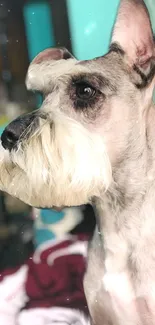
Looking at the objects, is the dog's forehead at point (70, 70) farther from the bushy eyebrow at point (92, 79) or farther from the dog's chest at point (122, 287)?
the dog's chest at point (122, 287)

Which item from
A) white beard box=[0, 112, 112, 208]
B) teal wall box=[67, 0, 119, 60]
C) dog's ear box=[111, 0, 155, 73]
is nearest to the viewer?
white beard box=[0, 112, 112, 208]

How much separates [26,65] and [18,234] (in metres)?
0.43

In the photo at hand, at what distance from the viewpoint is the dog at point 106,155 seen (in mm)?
1144

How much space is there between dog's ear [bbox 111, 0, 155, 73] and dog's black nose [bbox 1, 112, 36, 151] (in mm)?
251

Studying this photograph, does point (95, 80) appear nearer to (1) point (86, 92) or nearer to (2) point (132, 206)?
(1) point (86, 92)

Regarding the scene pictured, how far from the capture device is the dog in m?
1.14

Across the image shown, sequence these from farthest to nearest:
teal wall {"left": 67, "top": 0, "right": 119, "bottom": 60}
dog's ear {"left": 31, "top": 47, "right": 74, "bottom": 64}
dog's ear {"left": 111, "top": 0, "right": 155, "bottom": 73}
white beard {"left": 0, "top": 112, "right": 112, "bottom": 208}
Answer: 1. teal wall {"left": 67, "top": 0, "right": 119, "bottom": 60}
2. dog's ear {"left": 31, "top": 47, "right": 74, "bottom": 64}
3. dog's ear {"left": 111, "top": 0, "right": 155, "bottom": 73}
4. white beard {"left": 0, "top": 112, "right": 112, "bottom": 208}

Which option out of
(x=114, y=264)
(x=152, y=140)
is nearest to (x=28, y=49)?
(x=152, y=140)

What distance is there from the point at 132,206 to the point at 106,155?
0.47 feet

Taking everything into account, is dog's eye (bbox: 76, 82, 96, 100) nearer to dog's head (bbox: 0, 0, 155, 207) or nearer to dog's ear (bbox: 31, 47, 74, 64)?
dog's head (bbox: 0, 0, 155, 207)

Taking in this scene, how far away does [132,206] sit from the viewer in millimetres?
1280

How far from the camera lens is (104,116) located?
1207mm

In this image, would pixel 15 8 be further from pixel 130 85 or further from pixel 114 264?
pixel 114 264

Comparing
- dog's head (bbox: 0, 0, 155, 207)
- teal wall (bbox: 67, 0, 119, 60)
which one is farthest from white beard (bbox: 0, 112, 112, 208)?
teal wall (bbox: 67, 0, 119, 60)
